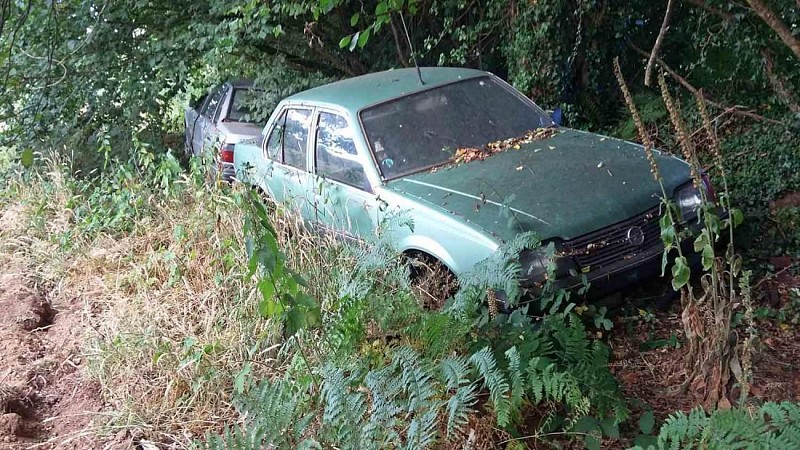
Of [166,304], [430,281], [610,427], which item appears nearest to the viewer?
[610,427]

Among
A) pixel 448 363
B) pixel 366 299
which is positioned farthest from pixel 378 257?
pixel 448 363

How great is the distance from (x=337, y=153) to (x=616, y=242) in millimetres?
2195

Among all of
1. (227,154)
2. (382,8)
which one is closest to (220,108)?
(227,154)

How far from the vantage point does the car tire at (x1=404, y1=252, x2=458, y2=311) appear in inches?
159

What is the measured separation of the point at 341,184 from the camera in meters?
5.03

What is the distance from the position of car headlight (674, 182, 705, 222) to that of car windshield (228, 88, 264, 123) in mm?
5661

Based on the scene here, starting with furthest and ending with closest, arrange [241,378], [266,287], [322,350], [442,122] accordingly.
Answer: [442,122] → [322,350] → [241,378] → [266,287]

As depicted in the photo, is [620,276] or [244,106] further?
[244,106]

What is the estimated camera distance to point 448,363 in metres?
3.11

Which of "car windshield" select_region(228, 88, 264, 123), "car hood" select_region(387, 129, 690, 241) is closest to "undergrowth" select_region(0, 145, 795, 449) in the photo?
"car hood" select_region(387, 129, 690, 241)

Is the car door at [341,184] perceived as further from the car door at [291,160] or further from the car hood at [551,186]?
the car hood at [551,186]

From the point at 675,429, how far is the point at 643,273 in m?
1.54

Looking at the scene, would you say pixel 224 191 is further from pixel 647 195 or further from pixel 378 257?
pixel 647 195

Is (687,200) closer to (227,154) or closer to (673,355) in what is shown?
(673,355)
